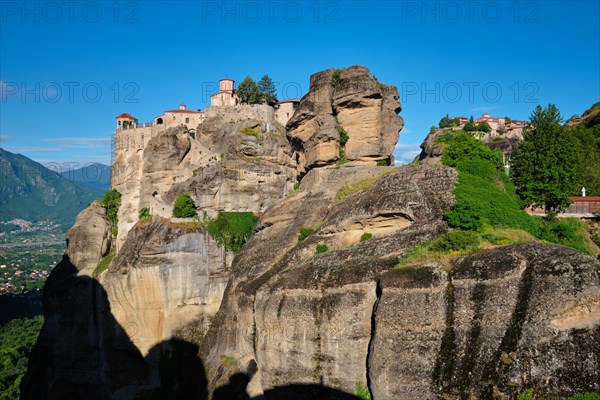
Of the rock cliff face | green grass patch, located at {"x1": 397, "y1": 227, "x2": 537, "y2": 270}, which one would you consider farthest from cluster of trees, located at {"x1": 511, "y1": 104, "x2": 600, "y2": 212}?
green grass patch, located at {"x1": 397, "y1": 227, "x2": 537, "y2": 270}

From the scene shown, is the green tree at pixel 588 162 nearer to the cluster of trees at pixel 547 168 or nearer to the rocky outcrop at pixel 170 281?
the cluster of trees at pixel 547 168

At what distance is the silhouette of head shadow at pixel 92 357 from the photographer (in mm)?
37656

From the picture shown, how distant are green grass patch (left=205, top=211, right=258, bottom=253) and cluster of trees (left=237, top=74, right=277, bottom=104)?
21.7 meters

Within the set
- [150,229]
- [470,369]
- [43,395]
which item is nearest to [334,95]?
[150,229]

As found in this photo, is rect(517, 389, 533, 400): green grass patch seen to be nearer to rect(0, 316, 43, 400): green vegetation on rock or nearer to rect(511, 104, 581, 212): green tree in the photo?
rect(511, 104, 581, 212): green tree

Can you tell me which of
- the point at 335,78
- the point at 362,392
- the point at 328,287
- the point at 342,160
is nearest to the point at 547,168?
the point at 342,160

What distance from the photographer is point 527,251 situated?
1950 cm

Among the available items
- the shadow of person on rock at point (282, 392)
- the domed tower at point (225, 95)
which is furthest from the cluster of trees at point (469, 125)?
the shadow of person on rock at point (282, 392)

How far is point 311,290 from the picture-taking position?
23.4 meters

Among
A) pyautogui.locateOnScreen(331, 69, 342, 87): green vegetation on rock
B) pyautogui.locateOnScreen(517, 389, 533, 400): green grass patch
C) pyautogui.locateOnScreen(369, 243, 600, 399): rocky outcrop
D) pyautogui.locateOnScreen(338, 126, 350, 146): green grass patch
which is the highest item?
pyautogui.locateOnScreen(331, 69, 342, 87): green vegetation on rock

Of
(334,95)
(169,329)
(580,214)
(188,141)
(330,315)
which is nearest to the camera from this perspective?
(330,315)

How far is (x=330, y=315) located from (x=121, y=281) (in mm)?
21925

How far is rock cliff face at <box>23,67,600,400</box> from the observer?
17969 mm

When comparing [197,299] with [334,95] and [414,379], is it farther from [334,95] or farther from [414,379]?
[414,379]
